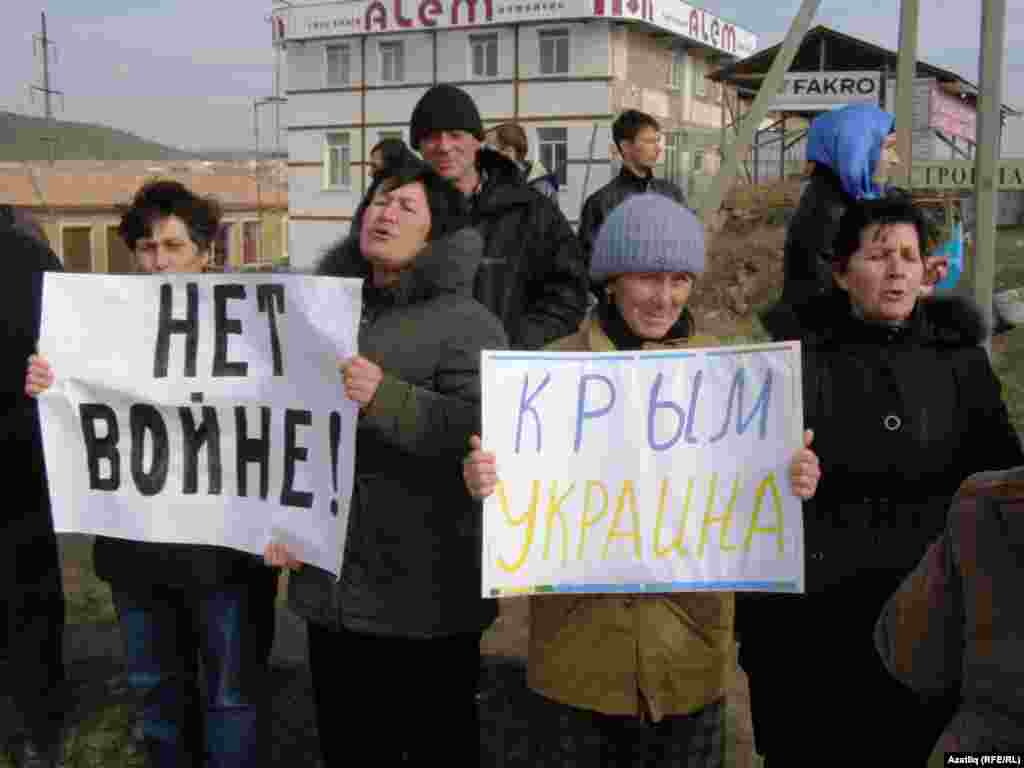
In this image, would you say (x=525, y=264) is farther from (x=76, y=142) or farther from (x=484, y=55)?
(x=76, y=142)

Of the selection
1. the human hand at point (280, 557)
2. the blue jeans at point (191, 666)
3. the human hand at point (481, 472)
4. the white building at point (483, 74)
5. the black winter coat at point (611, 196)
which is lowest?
the blue jeans at point (191, 666)

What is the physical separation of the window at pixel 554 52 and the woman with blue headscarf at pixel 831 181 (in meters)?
35.6

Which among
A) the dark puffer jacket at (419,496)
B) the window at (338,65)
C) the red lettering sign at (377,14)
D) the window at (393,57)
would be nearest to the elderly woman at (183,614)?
the dark puffer jacket at (419,496)

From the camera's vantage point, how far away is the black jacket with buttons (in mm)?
2432

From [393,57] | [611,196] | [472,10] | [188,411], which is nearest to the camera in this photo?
[188,411]

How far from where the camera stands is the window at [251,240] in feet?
151

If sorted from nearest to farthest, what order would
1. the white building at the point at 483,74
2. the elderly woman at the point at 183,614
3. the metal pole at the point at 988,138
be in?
the elderly woman at the point at 183,614 < the metal pole at the point at 988,138 < the white building at the point at 483,74

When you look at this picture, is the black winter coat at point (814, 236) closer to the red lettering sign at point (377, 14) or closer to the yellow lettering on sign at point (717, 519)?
the yellow lettering on sign at point (717, 519)

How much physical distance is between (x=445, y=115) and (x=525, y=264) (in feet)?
1.72

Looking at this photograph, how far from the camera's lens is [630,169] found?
20.0ft

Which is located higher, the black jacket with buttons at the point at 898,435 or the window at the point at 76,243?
the window at the point at 76,243

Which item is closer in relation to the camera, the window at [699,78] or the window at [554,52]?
the window at [554,52]

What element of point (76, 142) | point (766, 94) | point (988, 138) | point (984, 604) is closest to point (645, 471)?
point (984, 604)

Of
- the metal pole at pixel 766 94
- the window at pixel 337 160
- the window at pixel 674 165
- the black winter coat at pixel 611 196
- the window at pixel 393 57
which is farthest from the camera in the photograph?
the window at pixel 337 160
